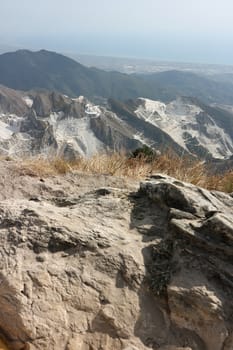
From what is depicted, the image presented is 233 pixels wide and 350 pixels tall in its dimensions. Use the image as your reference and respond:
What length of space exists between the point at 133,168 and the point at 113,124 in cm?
9562

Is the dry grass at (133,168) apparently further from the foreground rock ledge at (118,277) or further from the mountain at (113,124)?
the mountain at (113,124)

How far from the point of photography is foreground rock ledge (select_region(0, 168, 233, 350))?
3.90 meters

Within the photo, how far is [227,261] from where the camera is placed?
423 centimetres

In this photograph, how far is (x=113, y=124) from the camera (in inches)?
4033

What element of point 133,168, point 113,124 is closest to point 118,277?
point 133,168

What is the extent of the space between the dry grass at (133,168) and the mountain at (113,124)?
70452 millimetres

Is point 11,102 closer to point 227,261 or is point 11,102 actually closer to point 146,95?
point 146,95

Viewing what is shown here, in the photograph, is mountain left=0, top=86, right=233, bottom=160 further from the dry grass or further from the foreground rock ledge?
the foreground rock ledge

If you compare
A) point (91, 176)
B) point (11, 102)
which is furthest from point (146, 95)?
point (91, 176)

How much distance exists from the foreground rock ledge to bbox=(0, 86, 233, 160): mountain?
73611 mm

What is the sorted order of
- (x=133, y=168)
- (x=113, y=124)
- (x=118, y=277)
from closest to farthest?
(x=118, y=277)
(x=133, y=168)
(x=113, y=124)

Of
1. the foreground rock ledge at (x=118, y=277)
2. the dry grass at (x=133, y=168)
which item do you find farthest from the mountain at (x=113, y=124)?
the foreground rock ledge at (x=118, y=277)

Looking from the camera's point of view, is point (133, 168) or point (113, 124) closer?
point (133, 168)

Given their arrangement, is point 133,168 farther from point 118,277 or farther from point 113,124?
point 113,124
